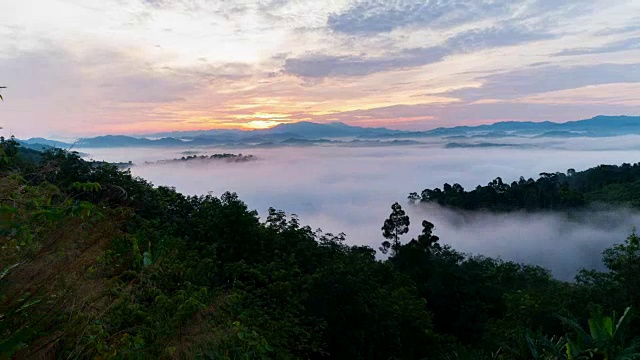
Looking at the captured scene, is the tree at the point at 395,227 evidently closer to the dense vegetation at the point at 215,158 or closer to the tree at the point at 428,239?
the tree at the point at 428,239

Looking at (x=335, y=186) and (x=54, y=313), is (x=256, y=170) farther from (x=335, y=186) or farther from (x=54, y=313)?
(x=54, y=313)

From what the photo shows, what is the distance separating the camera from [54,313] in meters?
2.71

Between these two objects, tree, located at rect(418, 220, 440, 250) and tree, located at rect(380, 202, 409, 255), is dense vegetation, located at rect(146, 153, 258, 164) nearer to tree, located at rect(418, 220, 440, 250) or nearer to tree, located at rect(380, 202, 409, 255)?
tree, located at rect(380, 202, 409, 255)

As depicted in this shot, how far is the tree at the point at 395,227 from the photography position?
40406mm

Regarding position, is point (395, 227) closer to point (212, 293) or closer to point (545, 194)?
point (545, 194)

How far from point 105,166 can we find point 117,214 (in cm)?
1135

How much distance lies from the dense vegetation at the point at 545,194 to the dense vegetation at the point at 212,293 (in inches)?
1780

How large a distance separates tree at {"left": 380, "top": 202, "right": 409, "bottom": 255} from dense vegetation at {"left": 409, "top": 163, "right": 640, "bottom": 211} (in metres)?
28.1

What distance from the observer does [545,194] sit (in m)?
61.7

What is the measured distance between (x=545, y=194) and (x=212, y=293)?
6502cm

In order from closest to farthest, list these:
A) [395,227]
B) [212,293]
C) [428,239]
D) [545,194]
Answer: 1. [212,293]
2. [428,239]
3. [395,227]
4. [545,194]

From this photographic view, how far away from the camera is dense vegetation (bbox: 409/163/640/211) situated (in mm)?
60031

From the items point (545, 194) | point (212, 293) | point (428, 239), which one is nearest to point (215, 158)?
point (545, 194)

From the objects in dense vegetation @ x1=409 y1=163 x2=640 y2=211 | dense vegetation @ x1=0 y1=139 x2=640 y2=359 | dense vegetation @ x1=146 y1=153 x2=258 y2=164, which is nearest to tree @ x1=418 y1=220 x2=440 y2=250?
dense vegetation @ x1=0 y1=139 x2=640 y2=359
